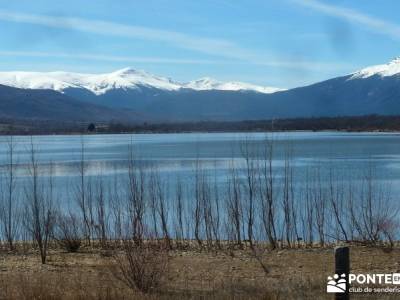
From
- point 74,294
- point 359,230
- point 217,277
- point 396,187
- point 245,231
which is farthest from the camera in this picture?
point 396,187

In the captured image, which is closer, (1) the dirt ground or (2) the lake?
(1) the dirt ground

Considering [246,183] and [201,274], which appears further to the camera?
[246,183]

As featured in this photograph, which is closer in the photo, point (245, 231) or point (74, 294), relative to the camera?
point (74, 294)

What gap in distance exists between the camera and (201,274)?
13445mm

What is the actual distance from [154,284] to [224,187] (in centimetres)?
1960

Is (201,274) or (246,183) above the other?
(246,183)

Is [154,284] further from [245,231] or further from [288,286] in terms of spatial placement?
[245,231]

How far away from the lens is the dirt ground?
33.7 feet

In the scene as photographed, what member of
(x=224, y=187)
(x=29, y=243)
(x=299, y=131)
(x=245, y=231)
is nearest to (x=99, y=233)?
(x=29, y=243)

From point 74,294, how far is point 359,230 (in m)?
10.2

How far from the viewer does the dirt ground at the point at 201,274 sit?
10.3m

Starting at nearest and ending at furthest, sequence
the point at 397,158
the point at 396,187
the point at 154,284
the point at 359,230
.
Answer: the point at 154,284, the point at 359,230, the point at 396,187, the point at 397,158

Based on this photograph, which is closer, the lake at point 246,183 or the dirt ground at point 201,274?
the dirt ground at point 201,274

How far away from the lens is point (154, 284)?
1113cm
